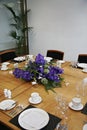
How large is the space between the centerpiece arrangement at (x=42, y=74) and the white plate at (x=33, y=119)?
1.49 ft

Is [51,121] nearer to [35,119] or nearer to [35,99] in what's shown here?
[35,119]

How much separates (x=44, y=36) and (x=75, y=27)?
0.93 meters

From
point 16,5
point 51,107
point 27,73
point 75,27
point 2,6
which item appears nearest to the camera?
point 51,107

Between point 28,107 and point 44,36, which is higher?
point 44,36

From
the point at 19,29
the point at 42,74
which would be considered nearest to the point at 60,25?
the point at 19,29

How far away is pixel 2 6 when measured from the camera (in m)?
4.06

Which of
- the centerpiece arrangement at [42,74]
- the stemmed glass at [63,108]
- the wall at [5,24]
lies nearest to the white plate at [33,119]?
the stemmed glass at [63,108]

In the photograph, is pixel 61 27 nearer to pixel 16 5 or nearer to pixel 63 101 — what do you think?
pixel 16 5

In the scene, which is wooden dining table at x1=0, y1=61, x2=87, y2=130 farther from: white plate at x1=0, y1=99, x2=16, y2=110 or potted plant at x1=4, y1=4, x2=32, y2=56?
potted plant at x1=4, y1=4, x2=32, y2=56

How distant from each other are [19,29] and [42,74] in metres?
2.81

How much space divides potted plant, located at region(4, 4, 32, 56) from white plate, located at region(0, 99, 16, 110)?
2947 mm

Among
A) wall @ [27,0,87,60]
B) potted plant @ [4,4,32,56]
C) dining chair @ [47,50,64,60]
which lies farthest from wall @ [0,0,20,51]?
dining chair @ [47,50,64,60]

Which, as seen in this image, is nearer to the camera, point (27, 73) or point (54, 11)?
point (27, 73)

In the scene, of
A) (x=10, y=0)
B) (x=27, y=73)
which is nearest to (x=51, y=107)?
(x=27, y=73)
